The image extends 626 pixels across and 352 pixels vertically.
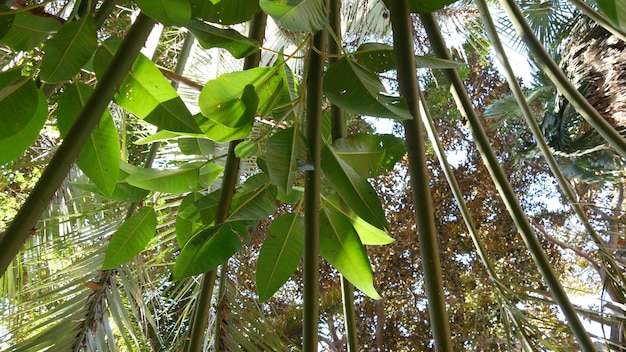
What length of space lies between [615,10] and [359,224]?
0.33 m

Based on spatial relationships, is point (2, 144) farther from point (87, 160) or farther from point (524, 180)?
point (524, 180)

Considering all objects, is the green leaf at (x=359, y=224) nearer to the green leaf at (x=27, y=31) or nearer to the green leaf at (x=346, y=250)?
the green leaf at (x=346, y=250)

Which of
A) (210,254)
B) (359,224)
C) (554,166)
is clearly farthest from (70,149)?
(554,166)

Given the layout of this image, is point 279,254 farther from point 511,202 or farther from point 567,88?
point 567,88

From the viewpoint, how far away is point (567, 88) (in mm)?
597

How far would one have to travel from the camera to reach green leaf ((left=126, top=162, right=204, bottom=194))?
0.51 meters

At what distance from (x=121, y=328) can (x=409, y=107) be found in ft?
2.15

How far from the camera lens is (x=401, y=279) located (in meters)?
4.86

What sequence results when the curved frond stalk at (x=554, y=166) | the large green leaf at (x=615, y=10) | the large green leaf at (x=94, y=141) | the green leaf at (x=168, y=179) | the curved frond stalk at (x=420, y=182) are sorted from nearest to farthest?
the large green leaf at (x=615, y=10)
the curved frond stalk at (x=420, y=182)
the large green leaf at (x=94, y=141)
the green leaf at (x=168, y=179)
the curved frond stalk at (x=554, y=166)

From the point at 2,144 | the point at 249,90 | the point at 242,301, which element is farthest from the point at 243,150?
the point at 242,301

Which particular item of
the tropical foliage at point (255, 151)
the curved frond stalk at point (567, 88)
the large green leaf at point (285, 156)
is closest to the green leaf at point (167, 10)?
the tropical foliage at point (255, 151)

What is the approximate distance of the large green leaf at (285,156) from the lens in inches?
14.3

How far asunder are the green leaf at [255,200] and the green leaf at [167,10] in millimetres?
Result: 152

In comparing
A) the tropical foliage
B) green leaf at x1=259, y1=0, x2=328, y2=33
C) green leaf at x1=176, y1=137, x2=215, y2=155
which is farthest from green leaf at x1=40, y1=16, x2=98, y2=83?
green leaf at x1=176, y1=137, x2=215, y2=155
